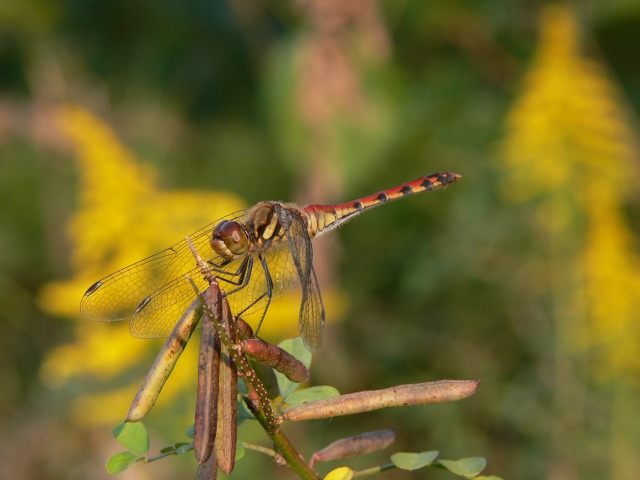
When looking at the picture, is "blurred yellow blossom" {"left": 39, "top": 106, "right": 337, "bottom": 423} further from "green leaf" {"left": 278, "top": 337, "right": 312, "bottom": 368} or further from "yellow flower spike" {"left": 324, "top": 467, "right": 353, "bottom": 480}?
"yellow flower spike" {"left": 324, "top": 467, "right": 353, "bottom": 480}

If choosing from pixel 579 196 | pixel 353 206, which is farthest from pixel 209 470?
pixel 579 196

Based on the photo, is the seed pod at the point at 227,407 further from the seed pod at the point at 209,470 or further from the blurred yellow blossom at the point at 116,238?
the blurred yellow blossom at the point at 116,238

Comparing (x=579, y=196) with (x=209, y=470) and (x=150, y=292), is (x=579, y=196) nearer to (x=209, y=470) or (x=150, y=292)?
(x=150, y=292)

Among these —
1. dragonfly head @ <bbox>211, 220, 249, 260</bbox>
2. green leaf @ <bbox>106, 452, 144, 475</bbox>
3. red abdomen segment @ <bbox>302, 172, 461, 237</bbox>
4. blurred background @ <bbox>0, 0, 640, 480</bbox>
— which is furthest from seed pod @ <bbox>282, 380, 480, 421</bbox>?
blurred background @ <bbox>0, 0, 640, 480</bbox>

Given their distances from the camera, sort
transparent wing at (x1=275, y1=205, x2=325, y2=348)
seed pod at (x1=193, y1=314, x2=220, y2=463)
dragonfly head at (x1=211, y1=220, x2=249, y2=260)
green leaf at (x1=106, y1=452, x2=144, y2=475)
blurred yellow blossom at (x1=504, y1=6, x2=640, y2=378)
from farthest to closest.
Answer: blurred yellow blossom at (x1=504, y1=6, x2=640, y2=378), dragonfly head at (x1=211, y1=220, x2=249, y2=260), transparent wing at (x1=275, y1=205, x2=325, y2=348), green leaf at (x1=106, y1=452, x2=144, y2=475), seed pod at (x1=193, y1=314, x2=220, y2=463)

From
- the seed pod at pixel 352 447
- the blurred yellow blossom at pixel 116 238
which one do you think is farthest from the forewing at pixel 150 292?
the blurred yellow blossom at pixel 116 238

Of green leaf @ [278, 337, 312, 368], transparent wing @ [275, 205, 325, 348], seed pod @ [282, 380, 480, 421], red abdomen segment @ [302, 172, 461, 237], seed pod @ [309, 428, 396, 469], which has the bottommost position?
seed pod @ [309, 428, 396, 469]
